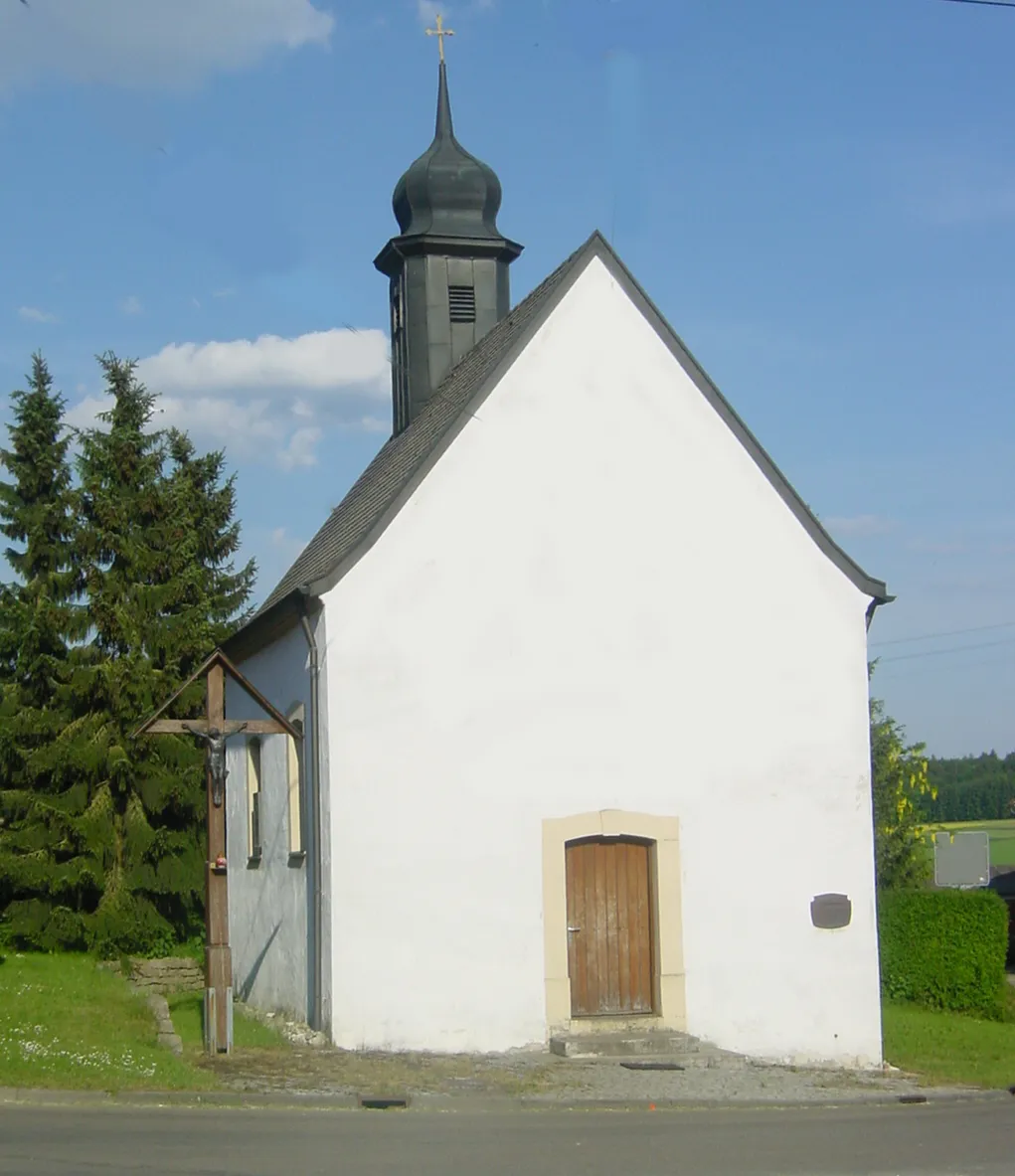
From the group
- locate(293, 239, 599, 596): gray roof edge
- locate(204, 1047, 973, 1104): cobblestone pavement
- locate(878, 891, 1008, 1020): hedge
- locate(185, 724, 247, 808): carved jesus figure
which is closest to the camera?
locate(204, 1047, 973, 1104): cobblestone pavement

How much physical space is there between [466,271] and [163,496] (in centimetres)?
706

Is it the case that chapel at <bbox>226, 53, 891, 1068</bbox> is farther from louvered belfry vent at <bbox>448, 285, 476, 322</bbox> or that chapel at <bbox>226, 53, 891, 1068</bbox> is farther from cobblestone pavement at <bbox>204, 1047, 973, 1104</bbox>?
louvered belfry vent at <bbox>448, 285, 476, 322</bbox>

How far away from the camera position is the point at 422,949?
48.3 feet

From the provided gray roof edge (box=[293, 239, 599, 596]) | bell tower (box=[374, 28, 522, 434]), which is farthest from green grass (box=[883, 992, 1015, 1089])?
bell tower (box=[374, 28, 522, 434])

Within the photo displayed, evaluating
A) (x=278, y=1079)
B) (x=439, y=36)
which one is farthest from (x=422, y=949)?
(x=439, y=36)

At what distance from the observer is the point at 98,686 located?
23.8 m

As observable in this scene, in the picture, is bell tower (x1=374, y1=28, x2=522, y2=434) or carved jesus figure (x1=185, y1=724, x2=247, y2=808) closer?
carved jesus figure (x1=185, y1=724, x2=247, y2=808)

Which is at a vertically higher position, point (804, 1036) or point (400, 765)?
point (400, 765)

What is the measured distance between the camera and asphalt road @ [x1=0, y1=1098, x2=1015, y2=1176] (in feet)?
28.8

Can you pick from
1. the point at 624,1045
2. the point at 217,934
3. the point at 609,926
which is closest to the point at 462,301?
the point at 609,926

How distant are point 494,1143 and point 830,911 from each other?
6937mm

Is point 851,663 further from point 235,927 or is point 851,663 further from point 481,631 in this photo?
point 235,927

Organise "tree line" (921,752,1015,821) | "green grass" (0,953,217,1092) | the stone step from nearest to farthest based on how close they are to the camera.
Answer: "green grass" (0,953,217,1092) < the stone step < "tree line" (921,752,1015,821)

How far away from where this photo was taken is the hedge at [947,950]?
20.2 meters
